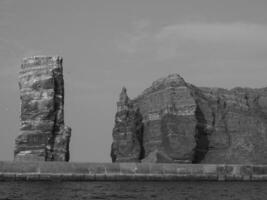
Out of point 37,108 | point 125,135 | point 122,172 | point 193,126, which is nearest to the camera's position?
point 37,108

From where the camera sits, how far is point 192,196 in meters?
41.8

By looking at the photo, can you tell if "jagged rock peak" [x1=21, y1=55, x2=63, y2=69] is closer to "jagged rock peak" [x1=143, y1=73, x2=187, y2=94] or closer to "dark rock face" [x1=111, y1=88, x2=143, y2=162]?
"dark rock face" [x1=111, y1=88, x2=143, y2=162]

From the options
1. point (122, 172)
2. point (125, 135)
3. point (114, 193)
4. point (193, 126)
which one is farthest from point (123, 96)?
point (114, 193)

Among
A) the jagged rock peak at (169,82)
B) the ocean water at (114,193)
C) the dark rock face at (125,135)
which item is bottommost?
the ocean water at (114,193)

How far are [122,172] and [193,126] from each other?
46306mm

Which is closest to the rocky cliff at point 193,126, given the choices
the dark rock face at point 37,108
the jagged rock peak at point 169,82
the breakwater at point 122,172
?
the jagged rock peak at point 169,82

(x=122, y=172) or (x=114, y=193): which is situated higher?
(x=122, y=172)

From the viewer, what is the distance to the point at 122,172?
224 feet

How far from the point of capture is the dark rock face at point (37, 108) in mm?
67625

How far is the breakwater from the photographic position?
2430 inches

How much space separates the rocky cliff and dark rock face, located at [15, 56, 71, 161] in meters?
37.9

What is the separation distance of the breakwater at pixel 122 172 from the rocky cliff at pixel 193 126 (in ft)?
95.0

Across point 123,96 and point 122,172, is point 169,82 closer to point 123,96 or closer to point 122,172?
point 123,96

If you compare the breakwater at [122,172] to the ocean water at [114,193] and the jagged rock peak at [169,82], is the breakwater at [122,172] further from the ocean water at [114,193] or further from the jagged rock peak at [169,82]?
the jagged rock peak at [169,82]
